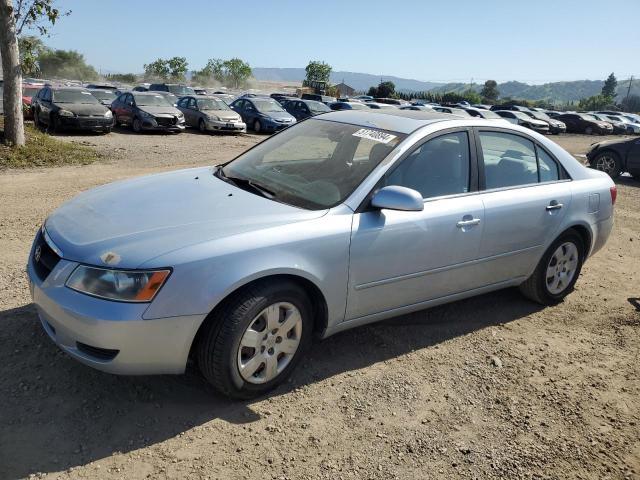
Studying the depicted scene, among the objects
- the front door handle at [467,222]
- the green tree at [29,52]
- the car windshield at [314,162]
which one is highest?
the green tree at [29,52]

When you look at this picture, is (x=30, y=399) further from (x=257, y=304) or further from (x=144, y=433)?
(x=257, y=304)

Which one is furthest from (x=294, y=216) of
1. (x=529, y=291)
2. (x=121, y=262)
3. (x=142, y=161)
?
(x=142, y=161)

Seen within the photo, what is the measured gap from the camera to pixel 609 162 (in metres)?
13.6

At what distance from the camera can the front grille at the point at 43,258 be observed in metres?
2.90

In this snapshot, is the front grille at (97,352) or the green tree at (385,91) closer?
the front grille at (97,352)

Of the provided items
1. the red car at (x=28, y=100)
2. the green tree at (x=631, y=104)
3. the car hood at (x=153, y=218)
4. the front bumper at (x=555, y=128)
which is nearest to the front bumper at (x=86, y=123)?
the red car at (x=28, y=100)

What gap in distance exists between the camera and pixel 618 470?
283 centimetres

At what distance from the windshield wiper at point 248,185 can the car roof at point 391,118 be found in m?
0.96

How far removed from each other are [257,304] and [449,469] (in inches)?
51.8

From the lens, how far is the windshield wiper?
350cm

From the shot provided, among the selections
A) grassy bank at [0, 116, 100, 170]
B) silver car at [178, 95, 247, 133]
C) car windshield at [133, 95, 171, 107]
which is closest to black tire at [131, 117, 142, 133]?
car windshield at [133, 95, 171, 107]

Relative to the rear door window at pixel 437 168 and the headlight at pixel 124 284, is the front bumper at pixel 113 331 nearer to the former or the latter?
the headlight at pixel 124 284

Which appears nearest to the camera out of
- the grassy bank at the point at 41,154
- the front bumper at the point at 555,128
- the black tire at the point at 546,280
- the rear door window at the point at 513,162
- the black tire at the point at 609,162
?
the rear door window at the point at 513,162

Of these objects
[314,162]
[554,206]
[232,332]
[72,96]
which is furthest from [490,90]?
[232,332]
